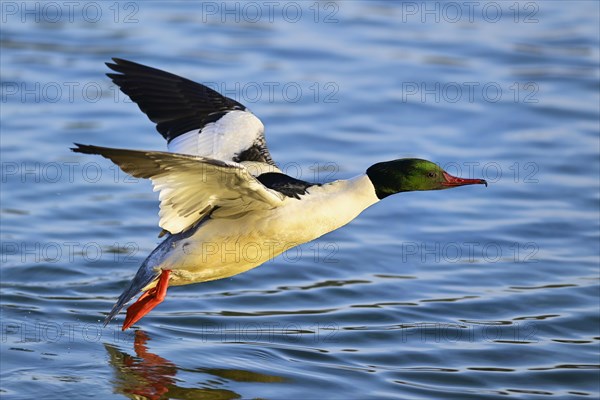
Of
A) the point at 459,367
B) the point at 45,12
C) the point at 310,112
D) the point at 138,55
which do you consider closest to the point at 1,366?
the point at 459,367

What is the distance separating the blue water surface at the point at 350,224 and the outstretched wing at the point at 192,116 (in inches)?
55.3

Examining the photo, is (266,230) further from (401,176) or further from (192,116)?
(192,116)

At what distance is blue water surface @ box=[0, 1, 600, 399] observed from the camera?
8.45m

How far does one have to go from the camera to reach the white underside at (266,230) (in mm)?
7957

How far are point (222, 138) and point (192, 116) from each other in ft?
1.31

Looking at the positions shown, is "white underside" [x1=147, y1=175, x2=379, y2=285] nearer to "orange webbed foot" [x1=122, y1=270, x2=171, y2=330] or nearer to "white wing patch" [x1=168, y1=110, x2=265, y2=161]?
"orange webbed foot" [x1=122, y1=270, x2=171, y2=330]

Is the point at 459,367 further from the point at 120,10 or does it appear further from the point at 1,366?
the point at 120,10

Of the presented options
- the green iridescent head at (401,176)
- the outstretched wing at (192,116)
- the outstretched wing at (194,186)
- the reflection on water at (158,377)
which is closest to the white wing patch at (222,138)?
the outstretched wing at (192,116)

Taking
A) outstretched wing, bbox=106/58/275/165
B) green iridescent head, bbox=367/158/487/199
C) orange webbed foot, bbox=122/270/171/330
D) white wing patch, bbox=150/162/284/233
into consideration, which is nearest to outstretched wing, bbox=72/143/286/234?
white wing patch, bbox=150/162/284/233

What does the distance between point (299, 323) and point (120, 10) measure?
9552 mm

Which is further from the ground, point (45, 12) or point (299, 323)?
point (45, 12)

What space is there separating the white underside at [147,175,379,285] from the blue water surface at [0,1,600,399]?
29.7 inches

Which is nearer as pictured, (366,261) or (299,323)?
(299,323)

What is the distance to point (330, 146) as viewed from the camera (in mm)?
13141
